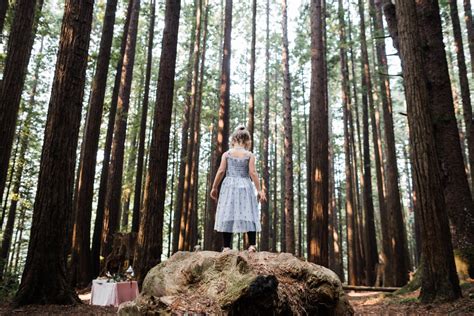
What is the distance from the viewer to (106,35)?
38.4 feet

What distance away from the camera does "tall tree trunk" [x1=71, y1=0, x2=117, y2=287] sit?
10.9m

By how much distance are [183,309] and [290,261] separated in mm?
1370

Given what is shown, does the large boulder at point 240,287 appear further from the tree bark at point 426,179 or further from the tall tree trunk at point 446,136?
the tall tree trunk at point 446,136

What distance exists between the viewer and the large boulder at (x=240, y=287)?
3.10 m

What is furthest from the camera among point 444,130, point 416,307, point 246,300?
point 444,130

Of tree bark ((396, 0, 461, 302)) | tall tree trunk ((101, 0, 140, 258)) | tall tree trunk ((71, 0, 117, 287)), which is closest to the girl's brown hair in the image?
tree bark ((396, 0, 461, 302))

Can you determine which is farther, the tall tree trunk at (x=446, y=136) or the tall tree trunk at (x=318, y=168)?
the tall tree trunk at (x=318, y=168)

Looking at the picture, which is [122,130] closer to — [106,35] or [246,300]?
[106,35]

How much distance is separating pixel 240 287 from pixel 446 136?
640 centimetres

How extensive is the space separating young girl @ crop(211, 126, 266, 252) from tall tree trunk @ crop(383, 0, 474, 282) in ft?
14.3

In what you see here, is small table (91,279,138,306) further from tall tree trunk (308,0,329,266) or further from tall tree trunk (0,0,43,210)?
tall tree trunk (308,0,329,266)

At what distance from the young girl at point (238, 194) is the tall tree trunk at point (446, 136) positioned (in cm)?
436

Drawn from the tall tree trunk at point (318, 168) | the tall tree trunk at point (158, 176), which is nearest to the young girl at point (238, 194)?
the tall tree trunk at point (158, 176)

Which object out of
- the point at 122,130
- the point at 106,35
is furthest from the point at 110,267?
the point at 106,35
